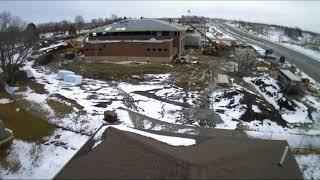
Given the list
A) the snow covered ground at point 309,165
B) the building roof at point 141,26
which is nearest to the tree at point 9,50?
the building roof at point 141,26

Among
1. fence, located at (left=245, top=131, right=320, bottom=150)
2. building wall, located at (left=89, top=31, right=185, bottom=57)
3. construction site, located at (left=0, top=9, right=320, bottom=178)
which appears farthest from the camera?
building wall, located at (left=89, top=31, right=185, bottom=57)

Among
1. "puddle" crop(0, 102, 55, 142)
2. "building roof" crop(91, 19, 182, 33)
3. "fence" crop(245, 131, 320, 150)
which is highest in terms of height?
"building roof" crop(91, 19, 182, 33)

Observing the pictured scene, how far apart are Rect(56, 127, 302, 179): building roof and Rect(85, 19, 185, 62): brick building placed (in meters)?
32.9

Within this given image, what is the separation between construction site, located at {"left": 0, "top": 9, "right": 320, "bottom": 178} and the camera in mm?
14062

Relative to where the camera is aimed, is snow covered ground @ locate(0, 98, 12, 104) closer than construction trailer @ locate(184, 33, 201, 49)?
Yes

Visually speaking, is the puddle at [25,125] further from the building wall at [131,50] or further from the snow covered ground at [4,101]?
the building wall at [131,50]

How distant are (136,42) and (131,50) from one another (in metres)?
1.38

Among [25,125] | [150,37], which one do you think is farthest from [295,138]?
[150,37]

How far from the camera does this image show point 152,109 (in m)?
28.8

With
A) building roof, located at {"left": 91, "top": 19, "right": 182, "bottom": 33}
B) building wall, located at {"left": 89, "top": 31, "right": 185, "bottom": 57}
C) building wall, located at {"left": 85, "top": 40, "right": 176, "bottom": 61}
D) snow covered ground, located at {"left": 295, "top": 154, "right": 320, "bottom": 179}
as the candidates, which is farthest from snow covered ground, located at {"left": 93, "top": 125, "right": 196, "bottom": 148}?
building roof, located at {"left": 91, "top": 19, "right": 182, "bottom": 33}

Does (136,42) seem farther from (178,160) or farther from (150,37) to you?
(178,160)

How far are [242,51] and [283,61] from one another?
34.0 ft

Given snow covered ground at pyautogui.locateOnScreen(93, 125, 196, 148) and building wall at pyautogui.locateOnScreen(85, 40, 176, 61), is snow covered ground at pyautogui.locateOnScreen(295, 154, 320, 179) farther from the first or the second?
building wall at pyautogui.locateOnScreen(85, 40, 176, 61)

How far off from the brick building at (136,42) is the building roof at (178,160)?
108 feet
